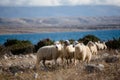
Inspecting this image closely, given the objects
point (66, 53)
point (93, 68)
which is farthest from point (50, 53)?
point (93, 68)

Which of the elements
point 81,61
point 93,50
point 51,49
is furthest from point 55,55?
point 93,50

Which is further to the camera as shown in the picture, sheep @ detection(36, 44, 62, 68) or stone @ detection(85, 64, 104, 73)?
sheep @ detection(36, 44, 62, 68)

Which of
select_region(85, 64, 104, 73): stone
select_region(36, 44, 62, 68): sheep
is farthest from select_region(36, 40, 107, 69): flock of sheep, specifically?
select_region(85, 64, 104, 73): stone

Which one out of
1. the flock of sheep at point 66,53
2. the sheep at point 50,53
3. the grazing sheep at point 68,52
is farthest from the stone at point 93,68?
the sheep at point 50,53

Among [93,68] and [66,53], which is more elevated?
[93,68]

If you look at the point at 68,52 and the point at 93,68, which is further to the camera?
the point at 68,52

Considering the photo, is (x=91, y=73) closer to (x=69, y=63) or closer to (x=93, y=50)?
(x=69, y=63)

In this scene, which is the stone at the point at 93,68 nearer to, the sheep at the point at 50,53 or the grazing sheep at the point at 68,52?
the grazing sheep at the point at 68,52

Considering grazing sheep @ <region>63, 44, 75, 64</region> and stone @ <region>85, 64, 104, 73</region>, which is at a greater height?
stone @ <region>85, 64, 104, 73</region>

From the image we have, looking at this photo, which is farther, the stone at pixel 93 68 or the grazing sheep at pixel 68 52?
the grazing sheep at pixel 68 52

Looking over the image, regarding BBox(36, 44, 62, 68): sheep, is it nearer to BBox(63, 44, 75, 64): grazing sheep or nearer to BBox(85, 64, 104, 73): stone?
BBox(63, 44, 75, 64): grazing sheep

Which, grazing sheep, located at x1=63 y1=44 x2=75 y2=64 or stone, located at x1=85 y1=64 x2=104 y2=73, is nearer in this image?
stone, located at x1=85 y1=64 x2=104 y2=73

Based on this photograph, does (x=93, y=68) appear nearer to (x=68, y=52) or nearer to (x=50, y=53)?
(x=68, y=52)

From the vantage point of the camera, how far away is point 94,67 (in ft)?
47.1
